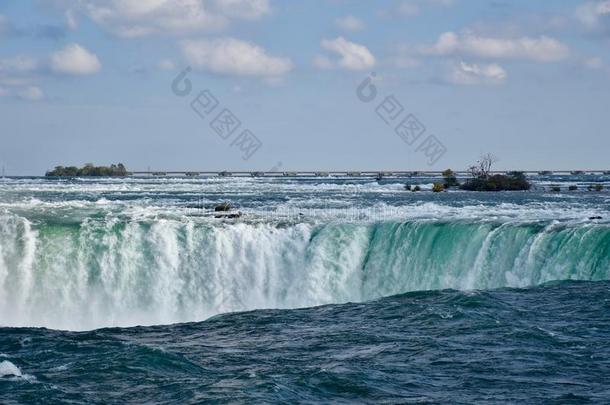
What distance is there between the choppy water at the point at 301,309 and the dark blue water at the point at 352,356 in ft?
0.17

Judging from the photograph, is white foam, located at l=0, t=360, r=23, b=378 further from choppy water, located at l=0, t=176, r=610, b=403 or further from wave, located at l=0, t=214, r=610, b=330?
wave, located at l=0, t=214, r=610, b=330

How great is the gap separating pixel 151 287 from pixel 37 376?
1273 cm

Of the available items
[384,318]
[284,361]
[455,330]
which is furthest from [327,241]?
[284,361]

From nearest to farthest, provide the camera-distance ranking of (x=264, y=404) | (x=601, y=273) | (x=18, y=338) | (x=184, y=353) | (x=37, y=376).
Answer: (x=264, y=404)
(x=37, y=376)
(x=184, y=353)
(x=18, y=338)
(x=601, y=273)

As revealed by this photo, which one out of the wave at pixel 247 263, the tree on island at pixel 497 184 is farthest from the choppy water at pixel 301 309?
the tree on island at pixel 497 184

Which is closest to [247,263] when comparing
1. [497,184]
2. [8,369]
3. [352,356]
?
[352,356]

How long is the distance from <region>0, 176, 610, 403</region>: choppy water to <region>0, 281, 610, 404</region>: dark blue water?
2.0 inches

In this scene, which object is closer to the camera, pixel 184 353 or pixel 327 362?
pixel 327 362

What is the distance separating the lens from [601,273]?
90.4 feet

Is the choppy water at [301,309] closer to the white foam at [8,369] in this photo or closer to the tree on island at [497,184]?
the white foam at [8,369]

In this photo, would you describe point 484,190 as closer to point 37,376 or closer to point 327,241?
point 327,241

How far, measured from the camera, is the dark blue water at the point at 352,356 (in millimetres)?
16172

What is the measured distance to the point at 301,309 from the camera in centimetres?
2658

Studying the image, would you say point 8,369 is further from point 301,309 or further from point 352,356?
point 301,309
